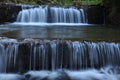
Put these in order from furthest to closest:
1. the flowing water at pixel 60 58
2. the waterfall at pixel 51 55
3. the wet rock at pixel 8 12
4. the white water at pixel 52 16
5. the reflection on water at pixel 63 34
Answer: the wet rock at pixel 8 12
the white water at pixel 52 16
the reflection on water at pixel 63 34
the waterfall at pixel 51 55
the flowing water at pixel 60 58

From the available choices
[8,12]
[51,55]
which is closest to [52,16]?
[8,12]

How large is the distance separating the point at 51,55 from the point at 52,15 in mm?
7923

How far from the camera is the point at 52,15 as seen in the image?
1784 centimetres

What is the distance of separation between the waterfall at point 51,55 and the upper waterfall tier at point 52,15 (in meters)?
7.47

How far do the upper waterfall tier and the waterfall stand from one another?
747 centimetres

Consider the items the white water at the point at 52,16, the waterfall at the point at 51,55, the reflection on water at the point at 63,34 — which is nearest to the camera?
the waterfall at the point at 51,55

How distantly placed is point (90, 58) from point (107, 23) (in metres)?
7.84

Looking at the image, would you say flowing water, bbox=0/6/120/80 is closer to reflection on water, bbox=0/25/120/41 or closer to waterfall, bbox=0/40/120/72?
waterfall, bbox=0/40/120/72

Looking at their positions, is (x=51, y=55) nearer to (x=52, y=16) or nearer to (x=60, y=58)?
(x=60, y=58)

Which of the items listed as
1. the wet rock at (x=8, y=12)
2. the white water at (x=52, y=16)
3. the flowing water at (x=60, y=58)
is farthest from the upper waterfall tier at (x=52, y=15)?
the flowing water at (x=60, y=58)

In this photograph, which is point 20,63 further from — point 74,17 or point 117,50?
point 74,17

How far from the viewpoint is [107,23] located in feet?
58.6

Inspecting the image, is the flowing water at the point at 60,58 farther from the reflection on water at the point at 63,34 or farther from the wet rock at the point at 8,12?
the wet rock at the point at 8,12

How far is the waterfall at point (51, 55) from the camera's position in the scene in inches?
394
